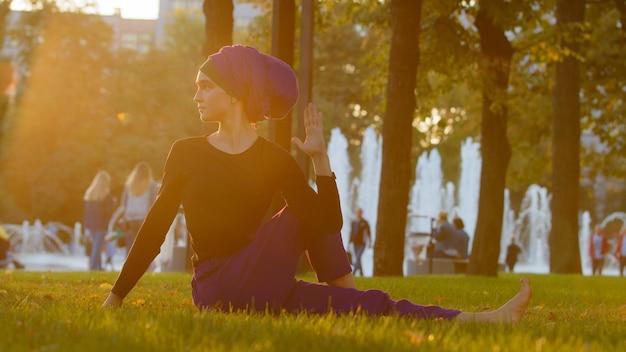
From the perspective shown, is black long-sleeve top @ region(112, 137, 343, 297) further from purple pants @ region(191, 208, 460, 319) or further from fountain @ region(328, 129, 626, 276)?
fountain @ region(328, 129, 626, 276)

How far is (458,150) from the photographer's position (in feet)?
196

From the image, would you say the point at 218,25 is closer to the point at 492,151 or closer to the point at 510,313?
the point at 492,151

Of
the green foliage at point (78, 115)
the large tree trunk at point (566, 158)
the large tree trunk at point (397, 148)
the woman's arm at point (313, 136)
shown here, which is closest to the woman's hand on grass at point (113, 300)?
the woman's arm at point (313, 136)

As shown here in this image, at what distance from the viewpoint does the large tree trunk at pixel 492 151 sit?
20.8m

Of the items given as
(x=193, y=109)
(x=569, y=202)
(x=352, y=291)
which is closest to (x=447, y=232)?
(x=569, y=202)

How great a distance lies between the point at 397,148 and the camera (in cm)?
1678

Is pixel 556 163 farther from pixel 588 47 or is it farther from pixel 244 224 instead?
pixel 244 224

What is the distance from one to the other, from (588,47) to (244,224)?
2420cm

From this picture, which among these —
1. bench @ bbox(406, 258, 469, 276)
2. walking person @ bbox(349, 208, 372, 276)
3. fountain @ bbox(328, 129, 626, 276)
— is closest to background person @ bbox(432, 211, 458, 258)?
bench @ bbox(406, 258, 469, 276)

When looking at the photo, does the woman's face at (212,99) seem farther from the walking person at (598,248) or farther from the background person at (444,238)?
the walking person at (598,248)

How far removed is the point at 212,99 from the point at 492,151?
15.6 metres

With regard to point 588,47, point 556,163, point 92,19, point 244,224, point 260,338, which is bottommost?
point 260,338

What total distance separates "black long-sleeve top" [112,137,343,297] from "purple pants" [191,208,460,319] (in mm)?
82

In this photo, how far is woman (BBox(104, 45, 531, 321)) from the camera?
5.66 metres
